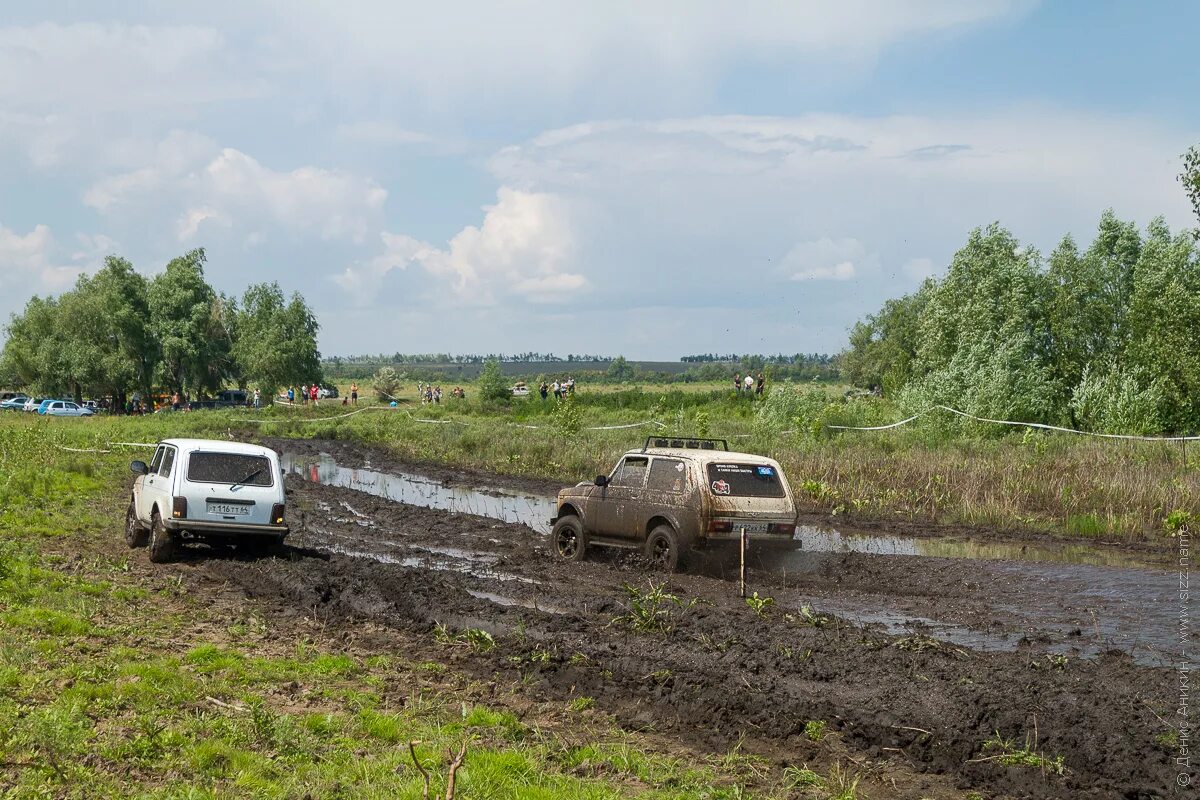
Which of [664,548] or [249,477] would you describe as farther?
[249,477]

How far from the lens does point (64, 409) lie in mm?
79250

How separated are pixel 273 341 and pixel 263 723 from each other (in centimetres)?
7876

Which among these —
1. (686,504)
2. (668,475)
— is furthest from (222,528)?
(686,504)

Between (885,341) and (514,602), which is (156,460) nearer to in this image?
(514,602)

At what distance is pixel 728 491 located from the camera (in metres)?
15.4

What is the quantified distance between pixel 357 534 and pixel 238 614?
8113 mm

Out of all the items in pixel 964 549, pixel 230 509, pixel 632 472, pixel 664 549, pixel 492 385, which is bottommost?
pixel 964 549

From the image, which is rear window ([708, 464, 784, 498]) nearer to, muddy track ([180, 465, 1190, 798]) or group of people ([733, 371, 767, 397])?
muddy track ([180, 465, 1190, 798])

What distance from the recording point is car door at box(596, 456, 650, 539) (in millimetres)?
16281

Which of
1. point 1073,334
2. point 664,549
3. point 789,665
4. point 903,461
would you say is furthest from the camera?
point 1073,334

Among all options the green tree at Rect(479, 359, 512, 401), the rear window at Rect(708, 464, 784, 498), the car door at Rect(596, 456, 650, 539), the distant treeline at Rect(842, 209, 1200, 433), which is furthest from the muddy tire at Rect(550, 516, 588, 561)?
the green tree at Rect(479, 359, 512, 401)

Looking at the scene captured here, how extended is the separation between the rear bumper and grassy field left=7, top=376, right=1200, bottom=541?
11836 mm

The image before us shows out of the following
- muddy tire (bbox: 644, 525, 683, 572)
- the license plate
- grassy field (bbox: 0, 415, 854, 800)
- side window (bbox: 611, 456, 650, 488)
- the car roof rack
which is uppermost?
the car roof rack

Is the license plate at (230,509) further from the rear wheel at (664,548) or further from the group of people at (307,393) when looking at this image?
the group of people at (307,393)
